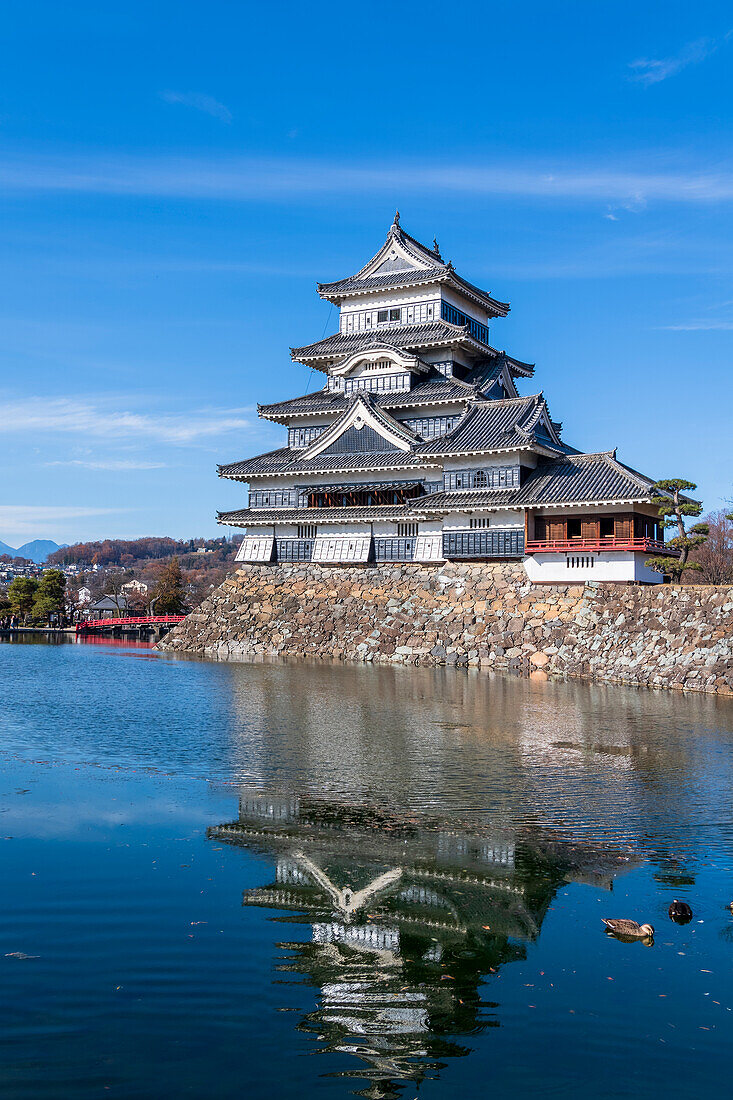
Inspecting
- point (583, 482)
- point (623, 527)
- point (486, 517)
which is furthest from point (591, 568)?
point (486, 517)

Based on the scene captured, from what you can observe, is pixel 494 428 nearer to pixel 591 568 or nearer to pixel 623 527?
pixel 623 527

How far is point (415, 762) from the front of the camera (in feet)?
56.5

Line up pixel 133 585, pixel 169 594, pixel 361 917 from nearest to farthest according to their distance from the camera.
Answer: pixel 361 917
pixel 169 594
pixel 133 585

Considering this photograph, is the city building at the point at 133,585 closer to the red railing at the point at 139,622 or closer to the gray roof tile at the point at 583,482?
the red railing at the point at 139,622

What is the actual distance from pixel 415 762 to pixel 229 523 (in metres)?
41.9

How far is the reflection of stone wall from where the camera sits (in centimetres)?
3628

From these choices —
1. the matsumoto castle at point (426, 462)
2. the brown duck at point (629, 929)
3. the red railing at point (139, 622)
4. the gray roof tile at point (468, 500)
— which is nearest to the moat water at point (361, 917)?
the brown duck at point (629, 929)

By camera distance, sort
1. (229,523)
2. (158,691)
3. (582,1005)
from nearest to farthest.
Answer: (582,1005), (158,691), (229,523)

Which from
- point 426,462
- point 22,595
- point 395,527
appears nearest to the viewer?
point 426,462

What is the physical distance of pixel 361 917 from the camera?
9.08 meters

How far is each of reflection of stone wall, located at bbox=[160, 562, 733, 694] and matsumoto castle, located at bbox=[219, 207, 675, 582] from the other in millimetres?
1698

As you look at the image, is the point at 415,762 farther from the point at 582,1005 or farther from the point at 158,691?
the point at 158,691

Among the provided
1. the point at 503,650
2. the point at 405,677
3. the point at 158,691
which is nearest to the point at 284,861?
the point at 158,691

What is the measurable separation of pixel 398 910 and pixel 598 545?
35.4 metres
